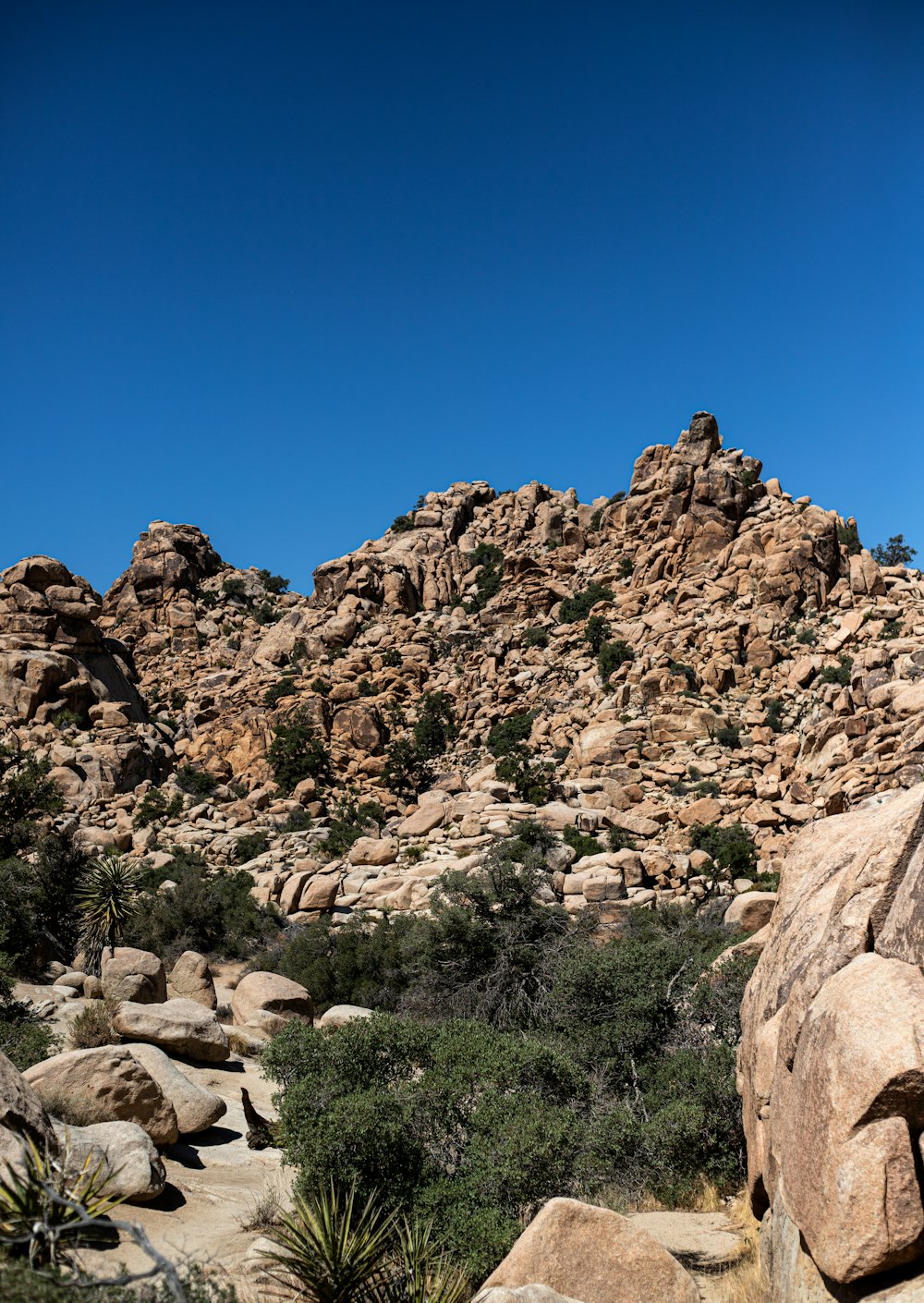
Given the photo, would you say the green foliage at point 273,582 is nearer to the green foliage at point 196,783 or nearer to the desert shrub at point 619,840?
the green foliage at point 196,783

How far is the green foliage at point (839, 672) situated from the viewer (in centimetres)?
3372

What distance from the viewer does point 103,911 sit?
74.3 ft

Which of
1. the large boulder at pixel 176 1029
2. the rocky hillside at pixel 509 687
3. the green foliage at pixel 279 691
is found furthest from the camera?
the green foliage at pixel 279 691

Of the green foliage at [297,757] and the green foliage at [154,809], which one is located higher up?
the green foliage at [297,757]

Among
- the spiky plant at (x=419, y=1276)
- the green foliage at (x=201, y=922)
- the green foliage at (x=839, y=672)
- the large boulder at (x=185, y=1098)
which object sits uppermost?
the green foliage at (x=839, y=672)

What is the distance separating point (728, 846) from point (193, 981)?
17.4m

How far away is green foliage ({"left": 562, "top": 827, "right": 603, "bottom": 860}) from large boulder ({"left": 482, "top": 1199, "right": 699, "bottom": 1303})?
2210 cm

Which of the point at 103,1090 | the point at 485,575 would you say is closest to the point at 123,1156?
the point at 103,1090

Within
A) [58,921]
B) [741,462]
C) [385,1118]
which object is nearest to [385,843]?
[58,921]

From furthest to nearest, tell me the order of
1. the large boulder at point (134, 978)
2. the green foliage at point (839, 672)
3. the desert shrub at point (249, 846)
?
the desert shrub at point (249, 846) < the green foliage at point (839, 672) < the large boulder at point (134, 978)

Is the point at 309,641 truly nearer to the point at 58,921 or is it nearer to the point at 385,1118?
the point at 58,921

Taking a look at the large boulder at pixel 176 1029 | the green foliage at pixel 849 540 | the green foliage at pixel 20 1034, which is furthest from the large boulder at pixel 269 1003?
the green foliage at pixel 849 540

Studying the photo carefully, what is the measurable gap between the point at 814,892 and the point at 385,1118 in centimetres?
545

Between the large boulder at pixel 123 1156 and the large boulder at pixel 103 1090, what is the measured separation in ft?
2.38
